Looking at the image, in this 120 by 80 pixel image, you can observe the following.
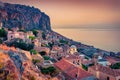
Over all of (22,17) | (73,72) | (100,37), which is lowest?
(100,37)

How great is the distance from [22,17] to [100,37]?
10.5 meters

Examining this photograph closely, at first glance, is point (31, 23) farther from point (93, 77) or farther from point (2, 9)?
point (93, 77)

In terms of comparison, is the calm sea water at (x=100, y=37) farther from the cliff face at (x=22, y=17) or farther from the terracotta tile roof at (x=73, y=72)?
the terracotta tile roof at (x=73, y=72)

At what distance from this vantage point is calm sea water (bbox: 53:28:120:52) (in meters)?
19.5

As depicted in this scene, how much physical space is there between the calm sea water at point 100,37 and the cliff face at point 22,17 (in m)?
2.02

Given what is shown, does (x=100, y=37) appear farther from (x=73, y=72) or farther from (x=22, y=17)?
(x=73, y=72)

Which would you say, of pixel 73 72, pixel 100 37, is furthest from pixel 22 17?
pixel 73 72

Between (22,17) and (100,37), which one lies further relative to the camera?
(100,37)

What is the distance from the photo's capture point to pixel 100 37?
111 feet

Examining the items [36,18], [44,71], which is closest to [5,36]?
[44,71]

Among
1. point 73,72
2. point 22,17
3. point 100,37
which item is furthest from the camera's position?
point 100,37

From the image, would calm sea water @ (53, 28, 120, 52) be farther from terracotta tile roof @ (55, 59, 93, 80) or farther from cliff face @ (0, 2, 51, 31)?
terracotta tile roof @ (55, 59, 93, 80)

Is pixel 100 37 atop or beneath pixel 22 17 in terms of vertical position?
beneath

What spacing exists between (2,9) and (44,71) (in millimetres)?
17495
